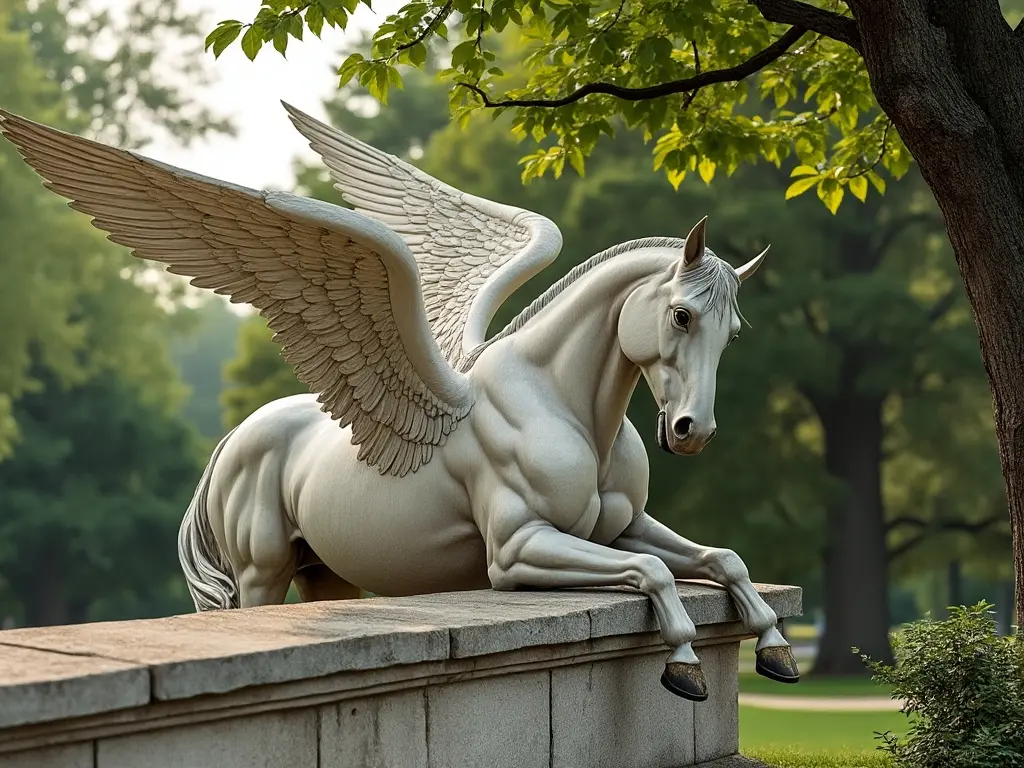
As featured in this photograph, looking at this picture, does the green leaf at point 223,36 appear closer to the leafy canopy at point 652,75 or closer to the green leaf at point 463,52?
the leafy canopy at point 652,75

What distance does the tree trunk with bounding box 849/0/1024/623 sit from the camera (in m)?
5.64

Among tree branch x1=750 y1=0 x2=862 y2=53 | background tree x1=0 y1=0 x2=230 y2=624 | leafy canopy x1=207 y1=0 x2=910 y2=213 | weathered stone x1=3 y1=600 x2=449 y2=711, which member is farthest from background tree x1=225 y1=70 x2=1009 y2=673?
weathered stone x1=3 y1=600 x2=449 y2=711

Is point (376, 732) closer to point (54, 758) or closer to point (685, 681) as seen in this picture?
point (54, 758)

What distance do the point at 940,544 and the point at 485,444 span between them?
1876 cm

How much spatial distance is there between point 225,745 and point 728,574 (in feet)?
7.62

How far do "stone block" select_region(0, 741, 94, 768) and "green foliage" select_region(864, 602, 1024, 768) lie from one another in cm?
313

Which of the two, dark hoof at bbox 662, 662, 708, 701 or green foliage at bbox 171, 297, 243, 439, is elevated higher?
green foliage at bbox 171, 297, 243, 439

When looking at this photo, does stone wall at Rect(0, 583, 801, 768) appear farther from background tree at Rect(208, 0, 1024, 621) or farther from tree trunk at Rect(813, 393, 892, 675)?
tree trunk at Rect(813, 393, 892, 675)

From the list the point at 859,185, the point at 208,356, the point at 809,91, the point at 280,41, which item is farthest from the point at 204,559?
the point at 208,356

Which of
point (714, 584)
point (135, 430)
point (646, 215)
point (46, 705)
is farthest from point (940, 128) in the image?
point (135, 430)

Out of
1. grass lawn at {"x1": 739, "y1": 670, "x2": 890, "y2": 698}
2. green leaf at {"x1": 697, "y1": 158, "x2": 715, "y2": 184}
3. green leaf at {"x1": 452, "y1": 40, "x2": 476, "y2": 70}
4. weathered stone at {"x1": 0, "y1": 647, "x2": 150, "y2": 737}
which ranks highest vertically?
green leaf at {"x1": 452, "y1": 40, "x2": 476, "y2": 70}

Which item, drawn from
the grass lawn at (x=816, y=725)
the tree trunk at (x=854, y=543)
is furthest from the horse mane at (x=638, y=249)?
the tree trunk at (x=854, y=543)

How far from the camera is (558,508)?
5.13m

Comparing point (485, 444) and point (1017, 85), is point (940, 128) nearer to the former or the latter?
point (1017, 85)
